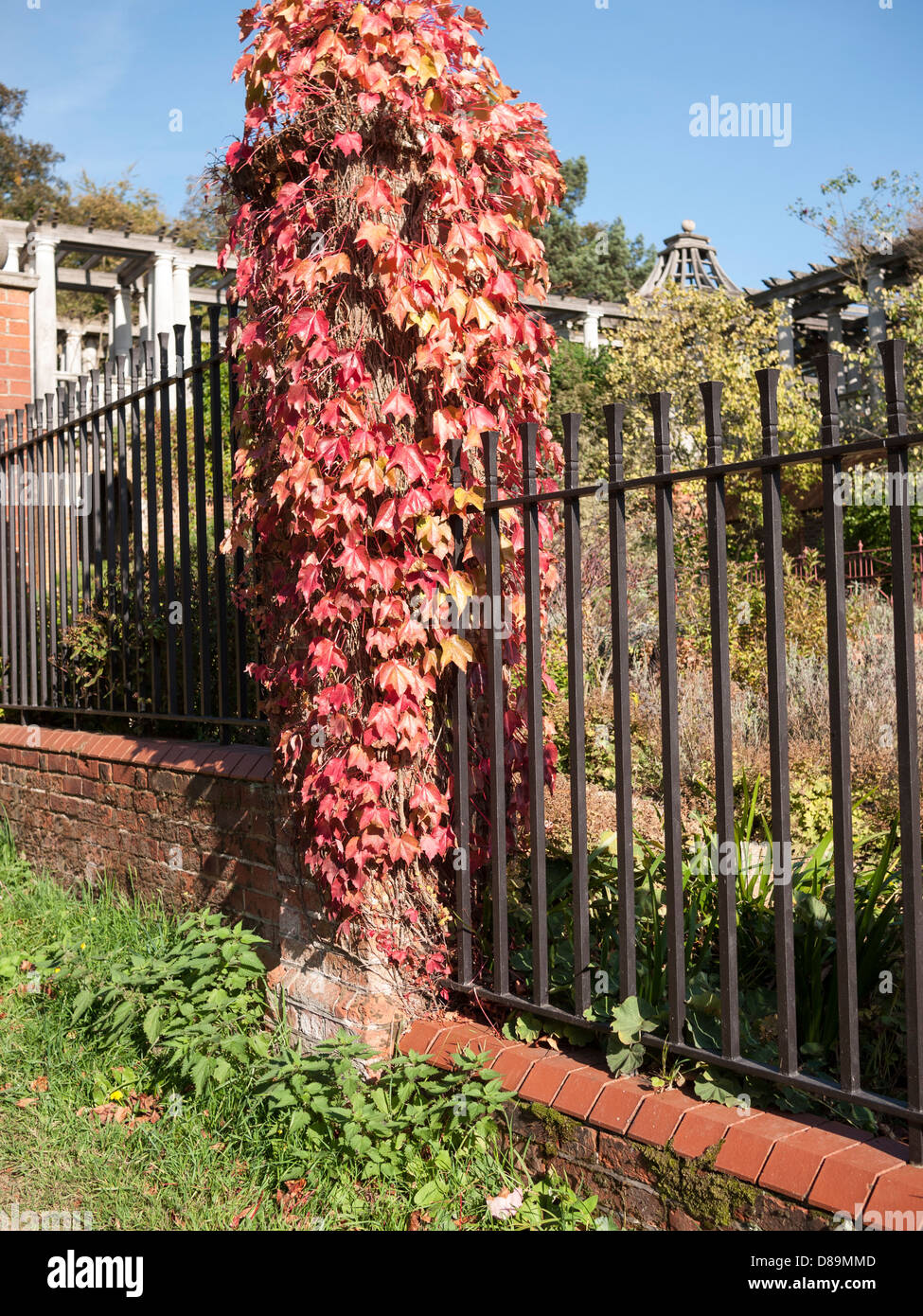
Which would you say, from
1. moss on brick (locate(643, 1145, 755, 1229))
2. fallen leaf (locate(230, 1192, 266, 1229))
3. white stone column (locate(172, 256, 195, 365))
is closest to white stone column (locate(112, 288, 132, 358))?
white stone column (locate(172, 256, 195, 365))

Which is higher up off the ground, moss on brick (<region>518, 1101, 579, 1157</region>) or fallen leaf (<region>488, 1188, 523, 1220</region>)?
moss on brick (<region>518, 1101, 579, 1157</region>)

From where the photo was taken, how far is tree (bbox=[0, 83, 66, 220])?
30672 mm

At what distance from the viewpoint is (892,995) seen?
8.80 feet

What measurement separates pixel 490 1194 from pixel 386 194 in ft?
8.89

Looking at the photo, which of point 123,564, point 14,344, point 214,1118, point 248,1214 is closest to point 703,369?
point 14,344

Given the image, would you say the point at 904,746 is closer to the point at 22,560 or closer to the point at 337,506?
the point at 337,506

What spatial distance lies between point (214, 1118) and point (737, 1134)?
1684mm

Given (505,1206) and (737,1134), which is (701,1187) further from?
(505,1206)

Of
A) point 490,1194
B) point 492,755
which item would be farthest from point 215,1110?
point 492,755

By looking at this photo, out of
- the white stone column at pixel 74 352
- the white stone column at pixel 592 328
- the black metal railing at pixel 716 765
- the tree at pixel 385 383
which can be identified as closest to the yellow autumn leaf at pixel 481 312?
the tree at pixel 385 383

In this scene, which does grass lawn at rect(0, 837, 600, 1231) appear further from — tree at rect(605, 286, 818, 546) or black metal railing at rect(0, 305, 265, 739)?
tree at rect(605, 286, 818, 546)

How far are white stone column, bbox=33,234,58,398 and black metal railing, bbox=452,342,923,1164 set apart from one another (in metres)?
15.9

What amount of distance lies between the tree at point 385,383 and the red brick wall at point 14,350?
536 cm

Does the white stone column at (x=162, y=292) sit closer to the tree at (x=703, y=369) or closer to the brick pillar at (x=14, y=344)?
the tree at (x=703, y=369)
